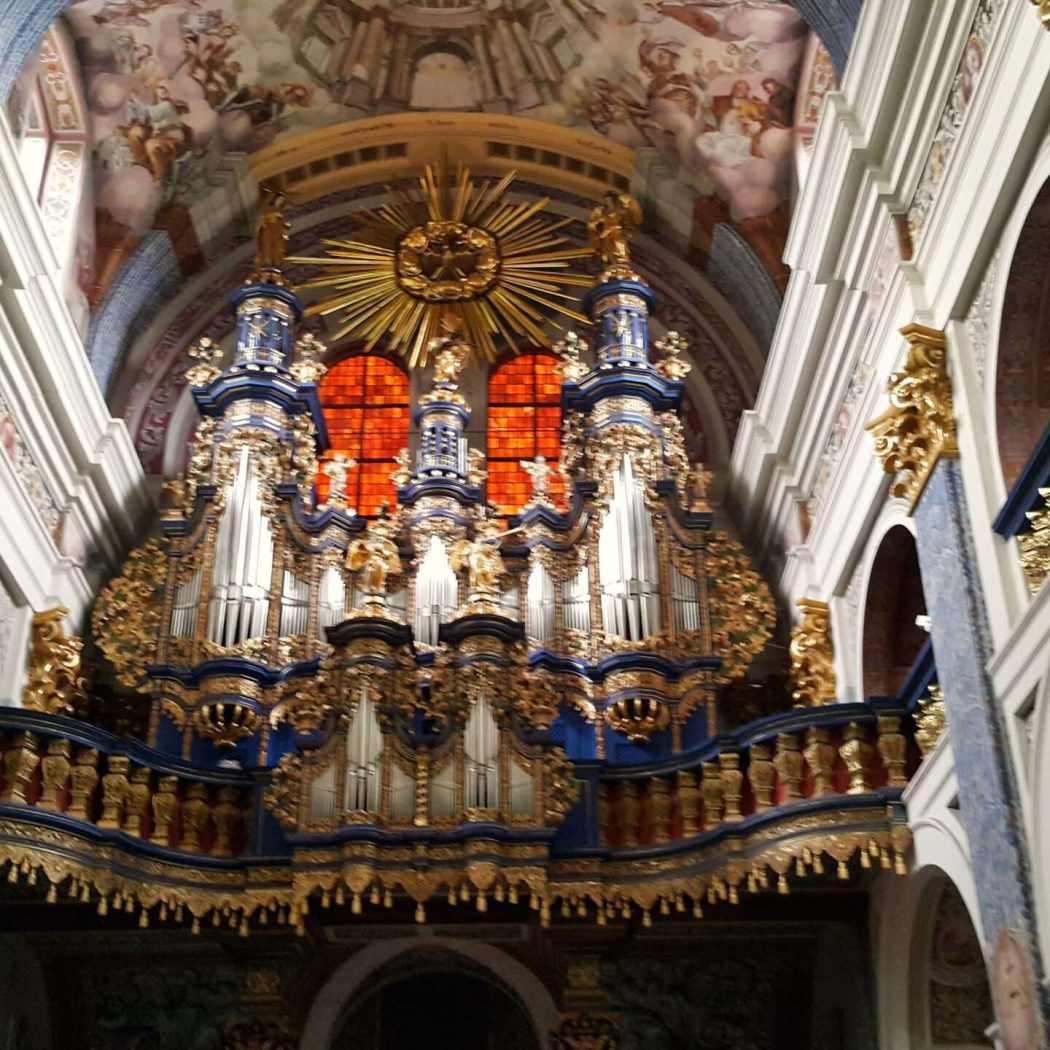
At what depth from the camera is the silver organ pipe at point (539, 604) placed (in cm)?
1300

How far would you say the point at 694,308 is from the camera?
55.1 ft

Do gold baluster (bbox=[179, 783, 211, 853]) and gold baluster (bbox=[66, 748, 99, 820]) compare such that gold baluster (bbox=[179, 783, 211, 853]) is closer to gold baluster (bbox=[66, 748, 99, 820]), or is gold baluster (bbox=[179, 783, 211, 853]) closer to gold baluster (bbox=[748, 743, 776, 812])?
gold baluster (bbox=[66, 748, 99, 820])

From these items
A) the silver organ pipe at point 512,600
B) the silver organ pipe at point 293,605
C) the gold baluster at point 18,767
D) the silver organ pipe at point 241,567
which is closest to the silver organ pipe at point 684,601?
the silver organ pipe at point 512,600

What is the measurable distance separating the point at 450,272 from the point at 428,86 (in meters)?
2.09

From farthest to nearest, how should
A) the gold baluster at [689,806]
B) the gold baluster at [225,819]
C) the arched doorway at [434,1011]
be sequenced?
the arched doorway at [434,1011]
the gold baluster at [225,819]
the gold baluster at [689,806]

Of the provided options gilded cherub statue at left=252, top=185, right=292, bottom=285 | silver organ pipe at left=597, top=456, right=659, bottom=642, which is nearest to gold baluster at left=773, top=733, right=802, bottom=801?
silver organ pipe at left=597, top=456, right=659, bottom=642

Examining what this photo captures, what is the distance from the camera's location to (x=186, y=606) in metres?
13.4

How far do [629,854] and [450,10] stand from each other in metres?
9.56

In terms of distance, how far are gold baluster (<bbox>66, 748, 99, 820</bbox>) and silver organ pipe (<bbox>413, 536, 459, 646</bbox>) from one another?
345 cm

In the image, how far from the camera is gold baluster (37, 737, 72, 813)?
10070 millimetres

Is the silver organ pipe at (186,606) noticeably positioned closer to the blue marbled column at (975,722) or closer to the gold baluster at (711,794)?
the gold baluster at (711,794)

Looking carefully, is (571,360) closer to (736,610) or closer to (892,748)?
(736,610)

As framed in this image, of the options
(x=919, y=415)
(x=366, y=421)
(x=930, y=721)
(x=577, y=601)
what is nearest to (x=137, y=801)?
(x=577, y=601)

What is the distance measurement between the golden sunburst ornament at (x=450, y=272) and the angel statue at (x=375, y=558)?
3815mm
